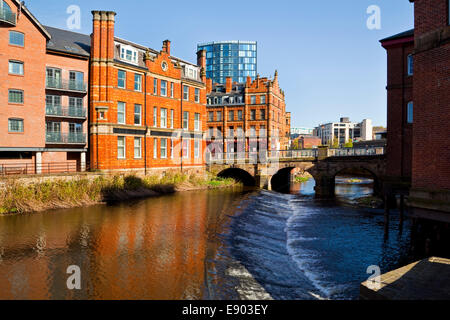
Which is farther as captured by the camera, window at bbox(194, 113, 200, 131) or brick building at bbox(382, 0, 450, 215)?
window at bbox(194, 113, 200, 131)

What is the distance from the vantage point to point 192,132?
35.4 metres

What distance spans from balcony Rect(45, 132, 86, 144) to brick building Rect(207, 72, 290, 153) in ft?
98.0

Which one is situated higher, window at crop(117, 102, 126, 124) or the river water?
window at crop(117, 102, 126, 124)

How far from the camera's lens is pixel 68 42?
27.9 metres

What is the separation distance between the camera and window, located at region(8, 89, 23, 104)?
75.7 ft

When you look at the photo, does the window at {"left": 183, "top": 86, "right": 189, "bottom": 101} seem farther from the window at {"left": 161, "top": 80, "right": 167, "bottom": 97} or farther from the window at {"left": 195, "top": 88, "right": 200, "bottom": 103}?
the window at {"left": 161, "top": 80, "right": 167, "bottom": 97}

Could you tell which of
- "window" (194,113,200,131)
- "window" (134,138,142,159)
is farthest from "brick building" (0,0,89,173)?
"window" (194,113,200,131)

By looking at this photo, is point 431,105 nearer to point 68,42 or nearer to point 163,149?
point 163,149

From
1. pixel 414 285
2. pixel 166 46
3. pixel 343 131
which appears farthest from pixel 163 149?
pixel 343 131

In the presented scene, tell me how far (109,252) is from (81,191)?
11.8 meters

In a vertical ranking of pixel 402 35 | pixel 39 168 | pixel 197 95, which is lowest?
pixel 39 168

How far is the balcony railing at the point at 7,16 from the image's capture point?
72.6 ft

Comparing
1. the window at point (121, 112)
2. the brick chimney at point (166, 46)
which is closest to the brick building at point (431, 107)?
the window at point (121, 112)

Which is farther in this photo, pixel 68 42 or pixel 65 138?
pixel 68 42
